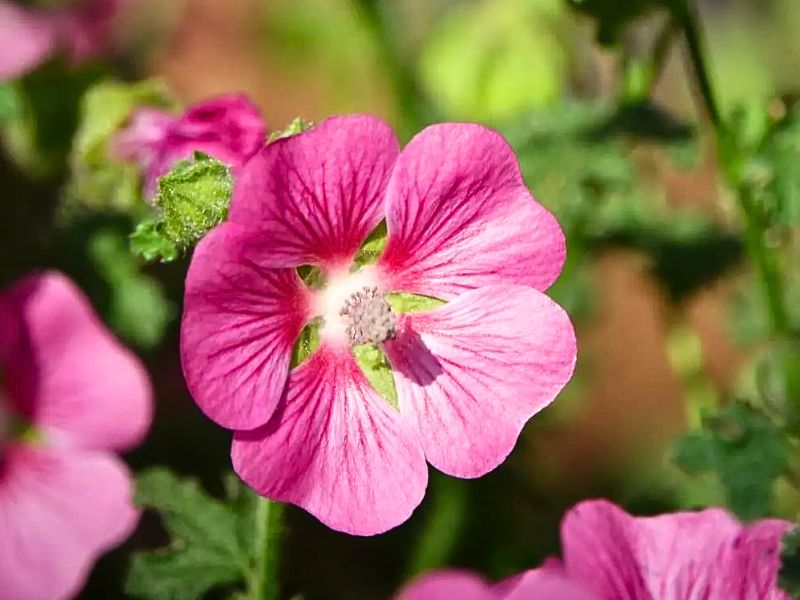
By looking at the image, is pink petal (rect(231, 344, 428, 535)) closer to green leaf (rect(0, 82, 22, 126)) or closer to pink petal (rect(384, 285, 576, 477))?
pink petal (rect(384, 285, 576, 477))

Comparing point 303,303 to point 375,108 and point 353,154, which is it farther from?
point 375,108

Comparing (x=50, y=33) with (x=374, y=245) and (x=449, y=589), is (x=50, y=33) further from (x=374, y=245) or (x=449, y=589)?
(x=449, y=589)

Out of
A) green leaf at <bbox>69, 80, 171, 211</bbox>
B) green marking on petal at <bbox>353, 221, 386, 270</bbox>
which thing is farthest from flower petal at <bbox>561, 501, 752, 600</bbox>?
green leaf at <bbox>69, 80, 171, 211</bbox>

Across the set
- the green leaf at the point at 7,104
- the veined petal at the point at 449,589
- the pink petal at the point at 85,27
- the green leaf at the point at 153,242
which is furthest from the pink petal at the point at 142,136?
the veined petal at the point at 449,589

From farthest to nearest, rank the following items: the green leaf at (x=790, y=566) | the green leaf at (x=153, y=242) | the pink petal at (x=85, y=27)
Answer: the pink petal at (x=85, y=27) < the green leaf at (x=153, y=242) < the green leaf at (x=790, y=566)

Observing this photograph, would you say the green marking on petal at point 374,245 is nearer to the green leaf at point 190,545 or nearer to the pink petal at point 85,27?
the green leaf at point 190,545
